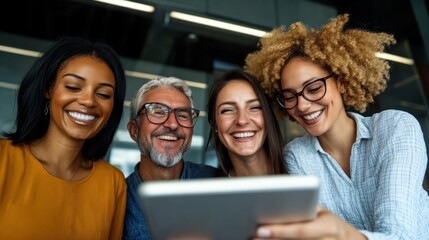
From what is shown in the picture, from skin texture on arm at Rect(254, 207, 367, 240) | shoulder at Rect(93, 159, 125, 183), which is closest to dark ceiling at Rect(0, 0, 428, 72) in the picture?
shoulder at Rect(93, 159, 125, 183)

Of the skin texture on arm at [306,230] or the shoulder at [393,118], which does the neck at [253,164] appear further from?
the skin texture on arm at [306,230]

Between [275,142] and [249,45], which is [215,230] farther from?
[249,45]

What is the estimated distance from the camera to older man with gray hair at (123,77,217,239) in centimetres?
244

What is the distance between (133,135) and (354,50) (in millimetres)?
1589

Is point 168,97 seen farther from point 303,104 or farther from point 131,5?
point 131,5

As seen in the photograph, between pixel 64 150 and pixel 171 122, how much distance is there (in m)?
0.71

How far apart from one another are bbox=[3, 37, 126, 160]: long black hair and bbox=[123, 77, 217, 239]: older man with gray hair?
0.35m

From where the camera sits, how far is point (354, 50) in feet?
6.91

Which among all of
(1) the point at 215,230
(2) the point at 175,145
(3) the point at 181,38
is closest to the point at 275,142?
(2) the point at 175,145

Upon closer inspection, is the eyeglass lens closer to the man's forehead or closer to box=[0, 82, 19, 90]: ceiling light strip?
the man's forehead

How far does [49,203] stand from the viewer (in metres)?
1.86

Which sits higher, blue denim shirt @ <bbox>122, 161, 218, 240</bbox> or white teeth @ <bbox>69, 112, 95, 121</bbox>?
white teeth @ <bbox>69, 112, 95, 121</bbox>

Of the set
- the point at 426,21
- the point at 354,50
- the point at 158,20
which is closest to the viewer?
the point at 354,50

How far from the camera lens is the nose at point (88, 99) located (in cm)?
194
